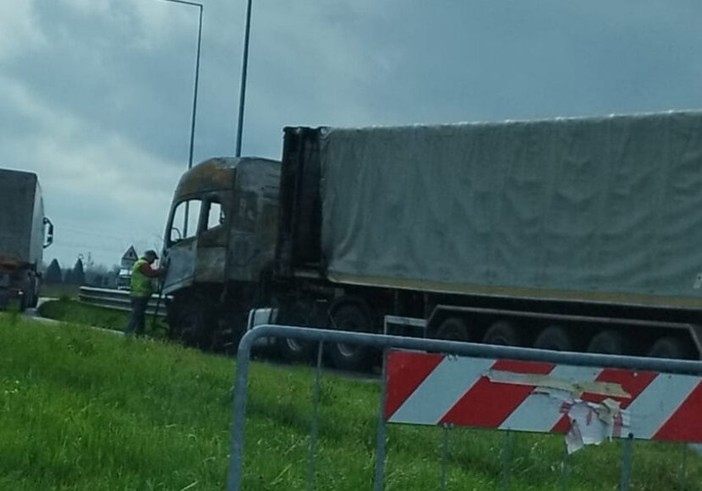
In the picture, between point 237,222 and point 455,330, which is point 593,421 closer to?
point 455,330

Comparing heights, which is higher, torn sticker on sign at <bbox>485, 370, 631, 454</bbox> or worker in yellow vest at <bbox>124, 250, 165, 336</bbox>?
worker in yellow vest at <bbox>124, 250, 165, 336</bbox>

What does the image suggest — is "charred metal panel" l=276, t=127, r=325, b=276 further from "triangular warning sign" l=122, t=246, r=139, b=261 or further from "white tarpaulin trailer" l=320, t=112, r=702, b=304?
"triangular warning sign" l=122, t=246, r=139, b=261

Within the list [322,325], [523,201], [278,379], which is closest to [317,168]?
[322,325]

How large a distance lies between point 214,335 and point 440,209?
626 centimetres

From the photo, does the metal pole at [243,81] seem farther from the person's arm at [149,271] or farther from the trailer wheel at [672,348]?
the trailer wheel at [672,348]

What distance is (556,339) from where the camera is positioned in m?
18.5

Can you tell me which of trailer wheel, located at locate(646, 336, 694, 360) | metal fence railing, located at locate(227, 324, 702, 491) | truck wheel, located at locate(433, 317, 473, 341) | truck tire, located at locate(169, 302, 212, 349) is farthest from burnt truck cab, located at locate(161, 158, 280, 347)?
metal fence railing, located at locate(227, 324, 702, 491)

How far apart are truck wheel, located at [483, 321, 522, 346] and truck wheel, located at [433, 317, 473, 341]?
1.84 ft

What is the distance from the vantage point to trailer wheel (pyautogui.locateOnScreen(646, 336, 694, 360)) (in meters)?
16.8

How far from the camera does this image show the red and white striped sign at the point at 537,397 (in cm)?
578

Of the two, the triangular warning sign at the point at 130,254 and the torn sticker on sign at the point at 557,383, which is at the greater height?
the triangular warning sign at the point at 130,254

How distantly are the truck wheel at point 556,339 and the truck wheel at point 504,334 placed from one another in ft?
1.73

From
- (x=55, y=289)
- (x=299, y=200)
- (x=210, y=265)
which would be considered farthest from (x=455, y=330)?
(x=55, y=289)

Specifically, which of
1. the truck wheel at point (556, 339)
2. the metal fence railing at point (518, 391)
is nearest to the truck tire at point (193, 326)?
the truck wheel at point (556, 339)
